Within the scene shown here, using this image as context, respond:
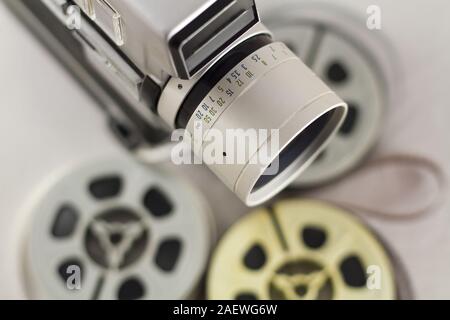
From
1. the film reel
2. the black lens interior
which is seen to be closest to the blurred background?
the film reel

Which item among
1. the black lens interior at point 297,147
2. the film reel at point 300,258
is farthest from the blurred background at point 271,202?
the black lens interior at point 297,147

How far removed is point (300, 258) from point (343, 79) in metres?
0.17

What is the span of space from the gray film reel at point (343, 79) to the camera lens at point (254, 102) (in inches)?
6.9

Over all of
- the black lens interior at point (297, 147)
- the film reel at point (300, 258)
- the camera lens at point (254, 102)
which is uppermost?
the camera lens at point (254, 102)

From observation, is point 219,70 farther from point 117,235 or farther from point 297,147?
point 117,235

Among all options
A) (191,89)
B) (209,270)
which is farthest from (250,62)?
(209,270)

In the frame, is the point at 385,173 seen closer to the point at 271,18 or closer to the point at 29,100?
the point at 271,18

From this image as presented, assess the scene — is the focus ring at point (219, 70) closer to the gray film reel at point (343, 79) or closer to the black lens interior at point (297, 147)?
the black lens interior at point (297, 147)

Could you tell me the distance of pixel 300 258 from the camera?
1.83 ft

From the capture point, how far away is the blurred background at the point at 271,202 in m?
0.56

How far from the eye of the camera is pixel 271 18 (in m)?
0.62

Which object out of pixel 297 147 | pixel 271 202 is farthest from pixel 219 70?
pixel 271 202

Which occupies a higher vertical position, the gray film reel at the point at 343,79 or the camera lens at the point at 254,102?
the camera lens at the point at 254,102

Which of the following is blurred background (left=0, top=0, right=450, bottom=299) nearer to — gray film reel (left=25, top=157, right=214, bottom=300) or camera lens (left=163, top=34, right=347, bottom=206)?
gray film reel (left=25, top=157, right=214, bottom=300)
